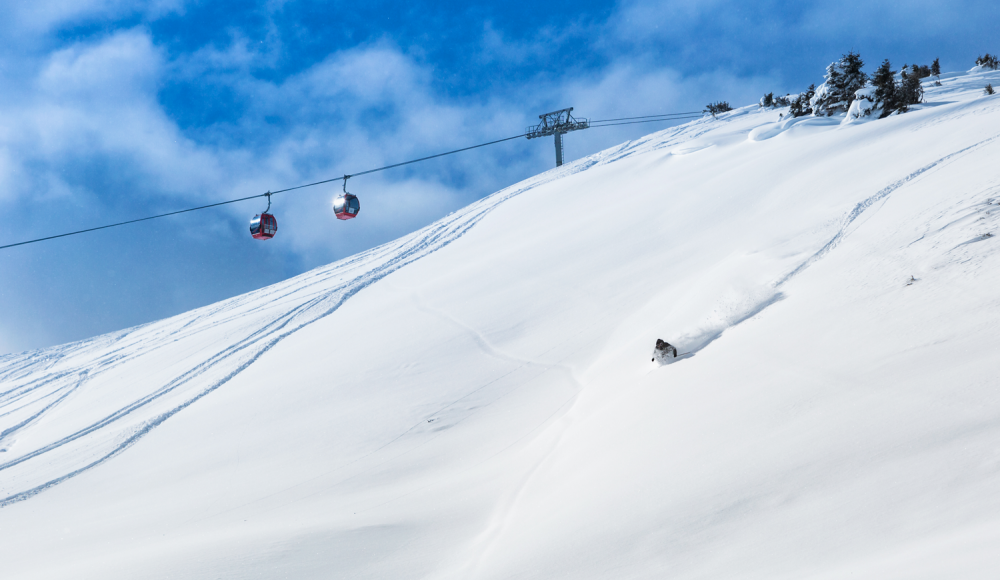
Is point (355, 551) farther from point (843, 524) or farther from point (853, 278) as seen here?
point (853, 278)

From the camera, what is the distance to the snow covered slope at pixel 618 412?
2.36 meters

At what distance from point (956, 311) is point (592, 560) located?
271 centimetres

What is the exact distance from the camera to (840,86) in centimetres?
1329

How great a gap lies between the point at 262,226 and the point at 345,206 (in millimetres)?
2592

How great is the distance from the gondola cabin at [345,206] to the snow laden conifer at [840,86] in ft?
43.0

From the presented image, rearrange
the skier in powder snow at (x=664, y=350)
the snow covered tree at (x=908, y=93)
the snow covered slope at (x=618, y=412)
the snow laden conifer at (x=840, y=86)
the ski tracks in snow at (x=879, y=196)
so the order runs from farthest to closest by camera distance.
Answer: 1. the snow laden conifer at (x=840, y=86)
2. the snow covered tree at (x=908, y=93)
3. the ski tracks in snow at (x=879, y=196)
4. the skier in powder snow at (x=664, y=350)
5. the snow covered slope at (x=618, y=412)

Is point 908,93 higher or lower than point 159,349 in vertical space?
higher

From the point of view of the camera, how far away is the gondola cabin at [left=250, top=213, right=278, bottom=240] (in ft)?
49.1

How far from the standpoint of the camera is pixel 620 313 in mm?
6488

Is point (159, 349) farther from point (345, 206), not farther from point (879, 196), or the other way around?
point (879, 196)

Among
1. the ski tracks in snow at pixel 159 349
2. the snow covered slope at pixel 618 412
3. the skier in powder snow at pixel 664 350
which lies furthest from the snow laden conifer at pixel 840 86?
the skier in powder snow at pixel 664 350

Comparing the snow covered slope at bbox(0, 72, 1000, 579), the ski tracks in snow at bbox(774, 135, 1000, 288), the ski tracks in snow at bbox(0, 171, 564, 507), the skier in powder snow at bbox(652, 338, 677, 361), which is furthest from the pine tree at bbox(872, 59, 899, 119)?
the skier in powder snow at bbox(652, 338, 677, 361)

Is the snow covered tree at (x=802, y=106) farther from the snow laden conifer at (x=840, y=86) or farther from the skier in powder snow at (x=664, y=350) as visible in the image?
the skier in powder snow at (x=664, y=350)

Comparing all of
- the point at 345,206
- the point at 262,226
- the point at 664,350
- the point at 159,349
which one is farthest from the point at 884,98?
the point at 159,349
